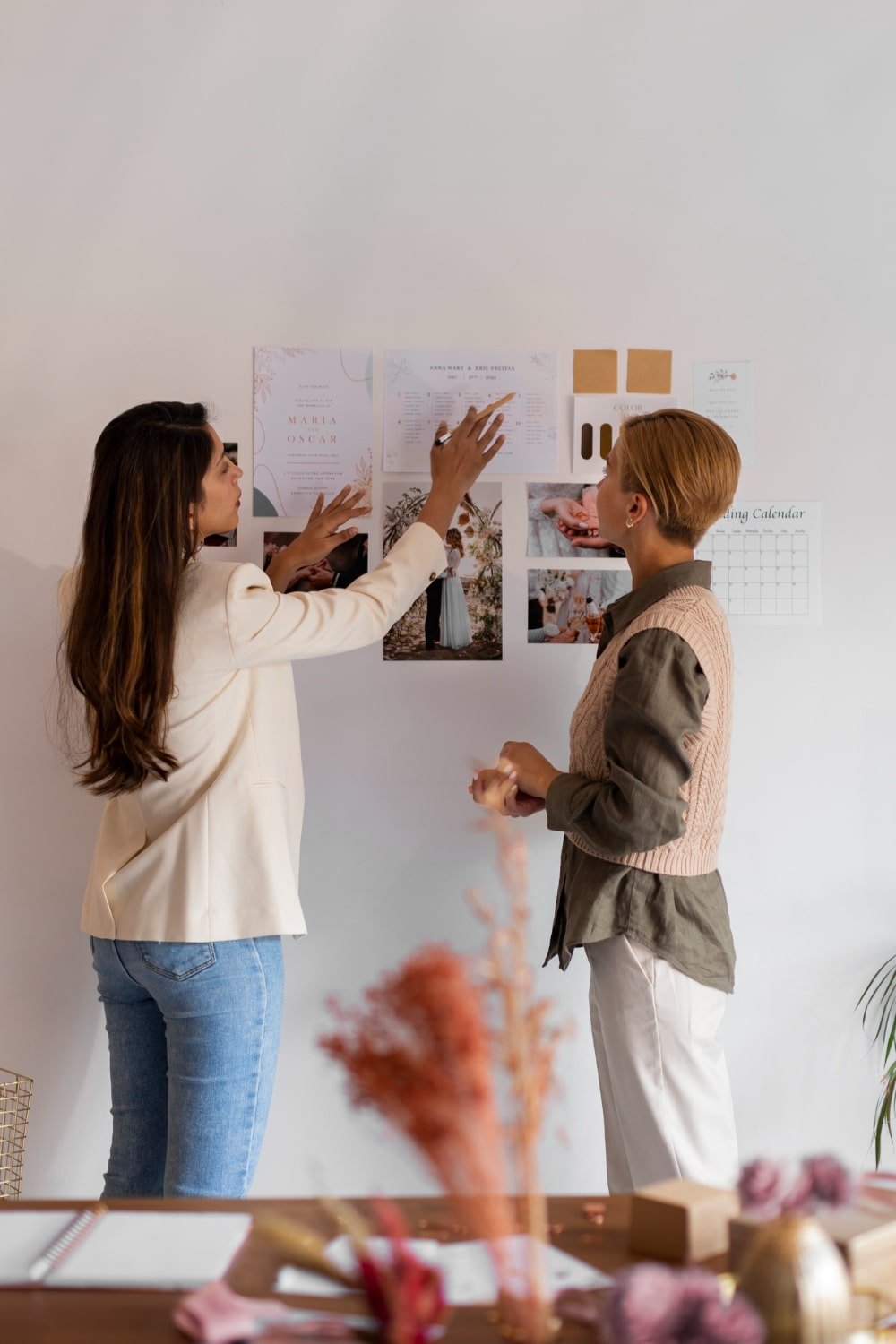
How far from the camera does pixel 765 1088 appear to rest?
8.02 feet

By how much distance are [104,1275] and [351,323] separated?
192cm

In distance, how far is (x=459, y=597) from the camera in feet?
8.04

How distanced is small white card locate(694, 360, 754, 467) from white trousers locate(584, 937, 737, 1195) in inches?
46.4

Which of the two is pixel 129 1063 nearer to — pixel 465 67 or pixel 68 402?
pixel 68 402

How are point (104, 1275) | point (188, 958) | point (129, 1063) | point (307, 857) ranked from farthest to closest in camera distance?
point (307, 857) < point (129, 1063) < point (188, 958) < point (104, 1275)

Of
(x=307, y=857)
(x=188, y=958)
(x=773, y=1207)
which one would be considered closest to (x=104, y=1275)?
(x=773, y=1207)

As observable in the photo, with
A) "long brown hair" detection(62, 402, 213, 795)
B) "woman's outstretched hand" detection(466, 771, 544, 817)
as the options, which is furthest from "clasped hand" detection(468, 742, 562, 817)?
"long brown hair" detection(62, 402, 213, 795)

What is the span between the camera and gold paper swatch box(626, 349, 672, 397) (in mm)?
2465

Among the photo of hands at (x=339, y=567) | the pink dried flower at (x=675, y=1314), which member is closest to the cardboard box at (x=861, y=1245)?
the pink dried flower at (x=675, y=1314)

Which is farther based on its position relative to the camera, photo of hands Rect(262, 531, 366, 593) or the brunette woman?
photo of hands Rect(262, 531, 366, 593)

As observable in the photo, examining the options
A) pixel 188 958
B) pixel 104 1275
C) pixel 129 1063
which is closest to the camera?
pixel 104 1275

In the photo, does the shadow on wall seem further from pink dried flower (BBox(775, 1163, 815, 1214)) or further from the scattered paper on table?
pink dried flower (BBox(775, 1163, 815, 1214))

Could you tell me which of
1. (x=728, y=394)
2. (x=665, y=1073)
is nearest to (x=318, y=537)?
(x=728, y=394)

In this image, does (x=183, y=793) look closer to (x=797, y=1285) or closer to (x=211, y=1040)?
(x=211, y=1040)
